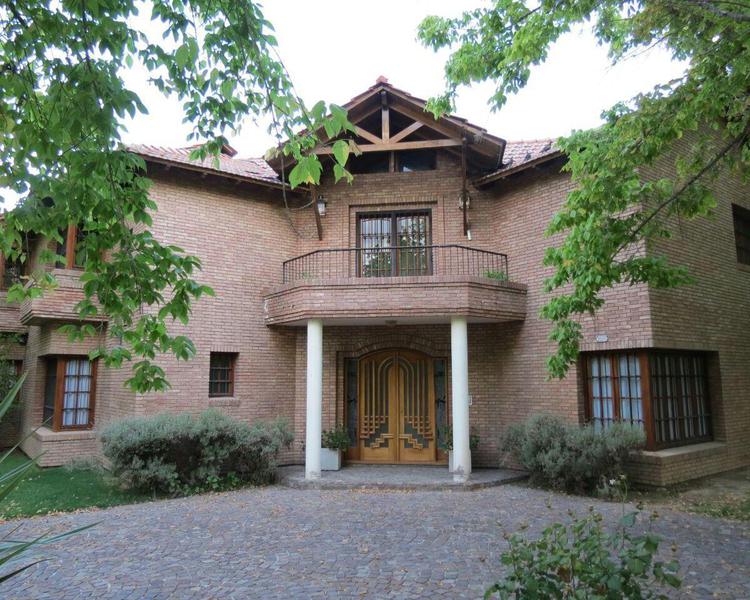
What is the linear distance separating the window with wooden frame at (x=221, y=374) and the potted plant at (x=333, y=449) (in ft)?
7.50

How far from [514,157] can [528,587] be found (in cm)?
1075

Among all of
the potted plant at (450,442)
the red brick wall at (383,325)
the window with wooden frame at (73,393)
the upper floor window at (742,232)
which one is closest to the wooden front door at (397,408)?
the red brick wall at (383,325)

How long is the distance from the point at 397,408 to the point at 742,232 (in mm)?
8696

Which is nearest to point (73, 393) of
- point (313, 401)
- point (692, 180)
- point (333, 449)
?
point (313, 401)

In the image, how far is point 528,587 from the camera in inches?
105

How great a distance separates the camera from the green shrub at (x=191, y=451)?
29.7ft

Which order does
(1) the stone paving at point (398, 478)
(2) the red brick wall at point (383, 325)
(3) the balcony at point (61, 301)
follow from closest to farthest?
1. (1) the stone paving at point (398, 478)
2. (2) the red brick wall at point (383, 325)
3. (3) the balcony at point (61, 301)

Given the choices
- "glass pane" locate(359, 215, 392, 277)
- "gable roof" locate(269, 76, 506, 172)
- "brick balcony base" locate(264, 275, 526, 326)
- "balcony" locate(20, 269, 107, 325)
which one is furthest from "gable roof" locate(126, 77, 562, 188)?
"balcony" locate(20, 269, 107, 325)

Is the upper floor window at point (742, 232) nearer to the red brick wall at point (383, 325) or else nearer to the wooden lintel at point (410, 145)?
the red brick wall at point (383, 325)

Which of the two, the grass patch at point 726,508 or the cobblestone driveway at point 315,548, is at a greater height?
the grass patch at point 726,508

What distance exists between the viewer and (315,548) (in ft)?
20.4

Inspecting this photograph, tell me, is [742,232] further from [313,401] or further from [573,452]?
[313,401]

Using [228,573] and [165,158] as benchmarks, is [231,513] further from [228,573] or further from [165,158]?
[165,158]

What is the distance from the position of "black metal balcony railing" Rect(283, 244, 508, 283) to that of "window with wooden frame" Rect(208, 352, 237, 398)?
2184 mm
